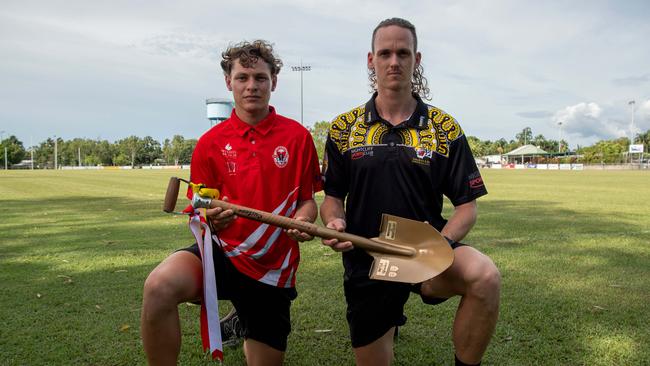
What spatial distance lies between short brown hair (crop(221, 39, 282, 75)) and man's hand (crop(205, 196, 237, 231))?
2.99ft

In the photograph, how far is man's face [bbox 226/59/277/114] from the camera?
3.10 meters

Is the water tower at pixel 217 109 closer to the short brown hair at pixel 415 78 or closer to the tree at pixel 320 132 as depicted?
the tree at pixel 320 132

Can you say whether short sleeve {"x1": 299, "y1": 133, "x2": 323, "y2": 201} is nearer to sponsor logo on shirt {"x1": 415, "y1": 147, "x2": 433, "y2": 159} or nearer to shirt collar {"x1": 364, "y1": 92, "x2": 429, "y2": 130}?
shirt collar {"x1": 364, "y1": 92, "x2": 429, "y2": 130}

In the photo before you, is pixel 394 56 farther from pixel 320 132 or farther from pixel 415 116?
pixel 320 132

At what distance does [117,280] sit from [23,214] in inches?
340

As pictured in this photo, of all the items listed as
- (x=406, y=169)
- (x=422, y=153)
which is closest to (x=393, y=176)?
(x=406, y=169)

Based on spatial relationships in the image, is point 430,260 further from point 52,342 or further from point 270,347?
point 52,342

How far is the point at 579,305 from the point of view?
4.46 m

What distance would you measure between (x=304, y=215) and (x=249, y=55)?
1070 mm

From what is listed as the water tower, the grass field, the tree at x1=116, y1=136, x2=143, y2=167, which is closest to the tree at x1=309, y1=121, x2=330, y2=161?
the water tower

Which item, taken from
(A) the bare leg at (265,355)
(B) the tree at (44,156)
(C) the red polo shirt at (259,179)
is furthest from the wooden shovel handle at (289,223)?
(B) the tree at (44,156)

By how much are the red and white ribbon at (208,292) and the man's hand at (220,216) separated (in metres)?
0.08

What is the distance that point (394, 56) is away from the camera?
297 cm

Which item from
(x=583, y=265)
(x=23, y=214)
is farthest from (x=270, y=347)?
(x=23, y=214)
